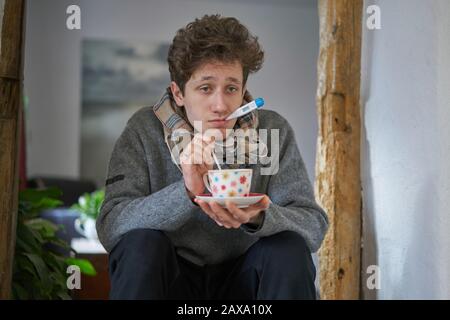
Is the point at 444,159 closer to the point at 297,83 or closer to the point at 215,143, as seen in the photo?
the point at 297,83

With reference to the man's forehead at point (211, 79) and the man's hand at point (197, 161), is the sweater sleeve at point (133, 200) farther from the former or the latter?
the man's forehead at point (211, 79)

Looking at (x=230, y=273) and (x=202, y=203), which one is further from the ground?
(x=202, y=203)

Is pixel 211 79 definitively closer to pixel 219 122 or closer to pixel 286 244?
pixel 219 122

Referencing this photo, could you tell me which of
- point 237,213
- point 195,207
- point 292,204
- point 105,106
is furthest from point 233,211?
point 105,106

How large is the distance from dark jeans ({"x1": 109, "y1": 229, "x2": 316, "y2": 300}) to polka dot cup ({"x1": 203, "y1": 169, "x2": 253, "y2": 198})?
0.15 meters

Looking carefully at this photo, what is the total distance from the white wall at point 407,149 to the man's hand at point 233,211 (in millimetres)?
471

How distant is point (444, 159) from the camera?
4.80 feet

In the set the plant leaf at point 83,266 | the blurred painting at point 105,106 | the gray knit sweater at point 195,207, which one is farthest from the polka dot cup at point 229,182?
the blurred painting at point 105,106

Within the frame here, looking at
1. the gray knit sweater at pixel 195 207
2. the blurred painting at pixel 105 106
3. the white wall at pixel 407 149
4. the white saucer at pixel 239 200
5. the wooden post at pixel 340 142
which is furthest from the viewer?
the blurred painting at pixel 105 106

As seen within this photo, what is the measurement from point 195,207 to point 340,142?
0.56m

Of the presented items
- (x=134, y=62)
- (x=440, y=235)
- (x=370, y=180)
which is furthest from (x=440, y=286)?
(x=134, y=62)

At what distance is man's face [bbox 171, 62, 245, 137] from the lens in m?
→ 1.39

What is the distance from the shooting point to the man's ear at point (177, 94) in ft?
4.75

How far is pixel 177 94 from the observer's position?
1.46 metres
